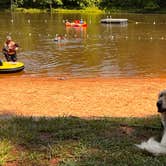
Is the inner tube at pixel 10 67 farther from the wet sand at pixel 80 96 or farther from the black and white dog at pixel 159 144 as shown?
the black and white dog at pixel 159 144

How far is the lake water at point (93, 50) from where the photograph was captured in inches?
843

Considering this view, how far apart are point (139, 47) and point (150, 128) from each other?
2295 cm

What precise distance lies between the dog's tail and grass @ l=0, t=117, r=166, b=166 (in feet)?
0.28

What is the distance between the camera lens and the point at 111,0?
70375mm

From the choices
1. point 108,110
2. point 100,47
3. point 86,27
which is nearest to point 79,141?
point 108,110

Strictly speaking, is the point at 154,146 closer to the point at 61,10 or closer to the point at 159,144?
the point at 159,144

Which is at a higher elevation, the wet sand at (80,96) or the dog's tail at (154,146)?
the dog's tail at (154,146)

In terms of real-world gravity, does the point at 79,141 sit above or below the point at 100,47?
above

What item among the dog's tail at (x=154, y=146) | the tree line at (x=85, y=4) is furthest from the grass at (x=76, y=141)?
the tree line at (x=85, y=4)

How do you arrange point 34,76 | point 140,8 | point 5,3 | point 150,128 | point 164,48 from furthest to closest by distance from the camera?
point 5,3, point 140,8, point 164,48, point 34,76, point 150,128

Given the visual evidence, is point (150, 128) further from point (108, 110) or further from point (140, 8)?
point (140, 8)

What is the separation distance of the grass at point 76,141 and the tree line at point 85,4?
61.6 metres

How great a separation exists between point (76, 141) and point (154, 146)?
102 centimetres

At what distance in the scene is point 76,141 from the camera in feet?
19.2
